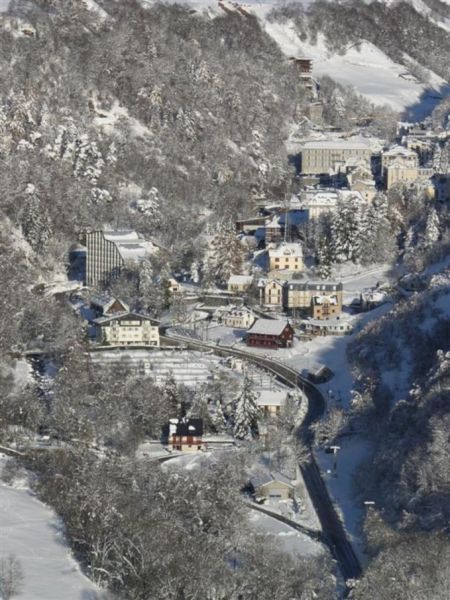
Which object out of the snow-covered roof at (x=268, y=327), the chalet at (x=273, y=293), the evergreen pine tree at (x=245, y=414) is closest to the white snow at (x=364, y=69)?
the chalet at (x=273, y=293)

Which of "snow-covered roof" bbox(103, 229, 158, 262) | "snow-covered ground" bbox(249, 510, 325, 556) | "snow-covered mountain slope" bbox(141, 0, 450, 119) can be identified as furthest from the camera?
"snow-covered mountain slope" bbox(141, 0, 450, 119)

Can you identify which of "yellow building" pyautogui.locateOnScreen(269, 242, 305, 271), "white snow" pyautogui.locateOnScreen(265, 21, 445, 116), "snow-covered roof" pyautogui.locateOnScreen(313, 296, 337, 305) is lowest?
"snow-covered roof" pyautogui.locateOnScreen(313, 296, 337, 305)

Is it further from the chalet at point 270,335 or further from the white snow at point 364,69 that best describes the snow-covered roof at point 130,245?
the white snow at point 364,69

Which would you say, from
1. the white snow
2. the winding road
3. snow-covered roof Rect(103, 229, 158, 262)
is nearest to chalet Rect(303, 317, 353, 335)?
the winding road

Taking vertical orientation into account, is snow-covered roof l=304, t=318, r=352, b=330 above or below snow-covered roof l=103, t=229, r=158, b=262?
below

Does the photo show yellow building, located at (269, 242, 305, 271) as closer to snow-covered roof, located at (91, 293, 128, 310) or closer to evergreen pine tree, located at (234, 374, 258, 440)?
snow-covered roof, located at (91, 293, 128, 310)

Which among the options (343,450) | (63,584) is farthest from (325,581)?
(343,450)

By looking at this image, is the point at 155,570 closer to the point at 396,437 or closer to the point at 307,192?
the point at 396,437

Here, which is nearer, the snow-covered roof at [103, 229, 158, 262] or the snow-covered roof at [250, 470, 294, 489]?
the snow-covered roof at [250, 470, 294, 489]
